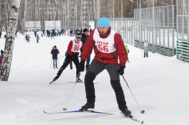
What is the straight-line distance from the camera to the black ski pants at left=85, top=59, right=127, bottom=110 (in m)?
5.00

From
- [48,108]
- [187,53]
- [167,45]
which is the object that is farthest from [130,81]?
[167,45]

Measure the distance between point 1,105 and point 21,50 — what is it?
32095 millimetres

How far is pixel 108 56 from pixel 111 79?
34 centimetres

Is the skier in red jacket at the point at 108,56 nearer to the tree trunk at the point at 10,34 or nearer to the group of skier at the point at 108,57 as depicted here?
the group of skier at the point at 108,57

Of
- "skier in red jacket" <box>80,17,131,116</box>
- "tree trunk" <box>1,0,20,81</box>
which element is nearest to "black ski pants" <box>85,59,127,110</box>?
"skier in red jacket" <box>80,17,131,116</box>

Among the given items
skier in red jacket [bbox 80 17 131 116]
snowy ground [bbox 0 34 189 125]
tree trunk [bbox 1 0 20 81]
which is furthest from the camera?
tree trunk [bbox 1 0 20 81]

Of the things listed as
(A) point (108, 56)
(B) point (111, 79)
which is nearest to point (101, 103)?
(B) point (111, 79)

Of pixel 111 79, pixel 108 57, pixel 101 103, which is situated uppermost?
pixel 108 57

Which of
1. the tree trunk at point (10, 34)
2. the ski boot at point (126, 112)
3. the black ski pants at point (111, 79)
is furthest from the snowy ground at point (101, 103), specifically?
the tree trunk at point (10, 34)

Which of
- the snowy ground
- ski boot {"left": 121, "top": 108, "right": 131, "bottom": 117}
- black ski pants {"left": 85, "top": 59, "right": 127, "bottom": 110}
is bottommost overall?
the snowy ground

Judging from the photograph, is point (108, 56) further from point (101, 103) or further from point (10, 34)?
point (10, 34)

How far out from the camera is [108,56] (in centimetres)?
510

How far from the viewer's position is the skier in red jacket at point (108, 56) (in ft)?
16.4

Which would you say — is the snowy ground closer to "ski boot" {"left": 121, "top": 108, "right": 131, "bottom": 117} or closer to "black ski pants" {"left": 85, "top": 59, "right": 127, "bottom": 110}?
"ski boot" {"left": 121, "top": 108, "right": 131, "bottom": 117}
